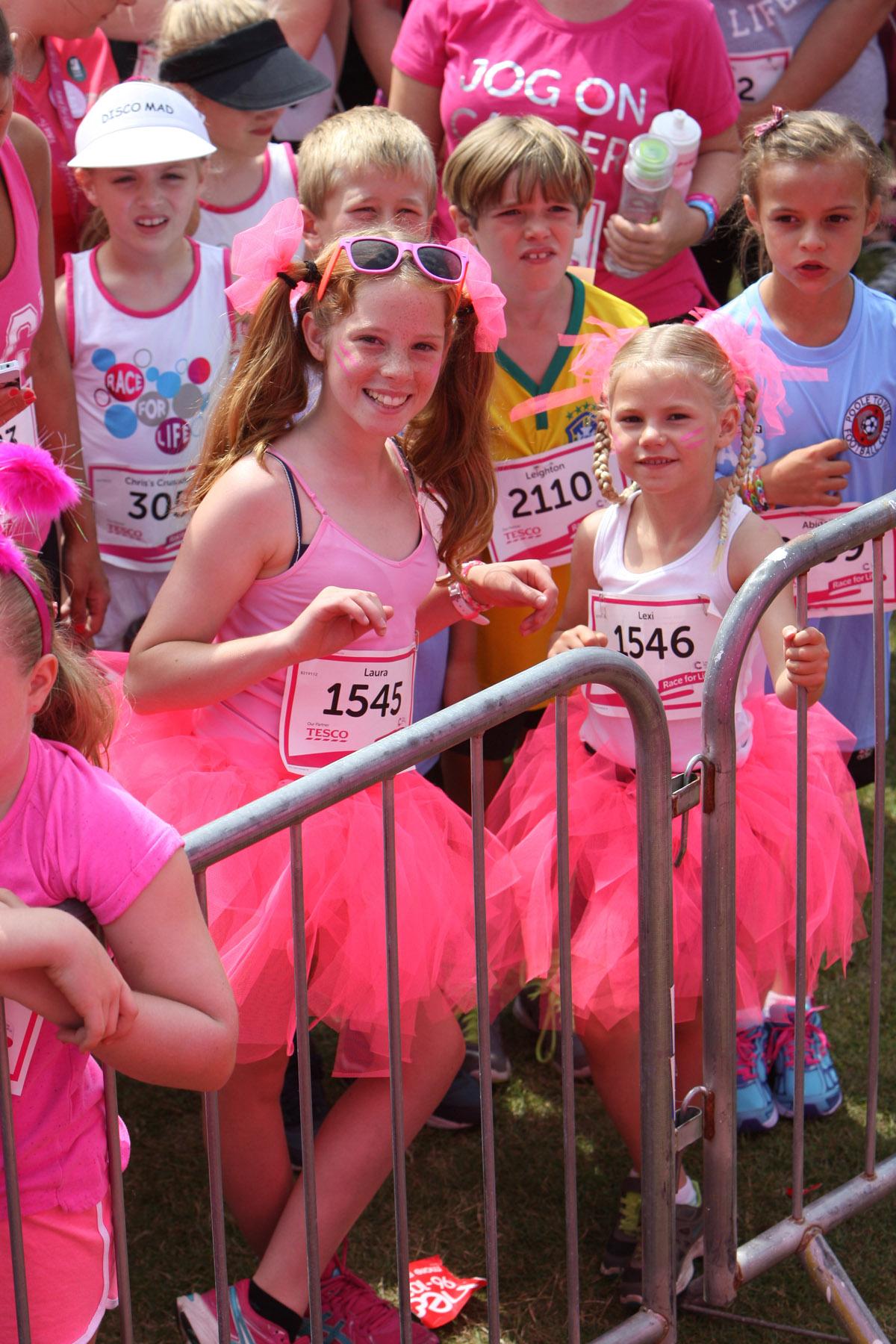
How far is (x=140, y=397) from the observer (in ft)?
11.6

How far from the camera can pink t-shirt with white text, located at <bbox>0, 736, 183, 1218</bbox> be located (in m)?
1.78

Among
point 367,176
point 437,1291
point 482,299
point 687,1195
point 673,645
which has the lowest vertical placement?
point 437,1291

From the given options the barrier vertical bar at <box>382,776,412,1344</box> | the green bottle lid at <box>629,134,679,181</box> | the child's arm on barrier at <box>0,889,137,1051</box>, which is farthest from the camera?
the green bottle lid at <box>629,134,679,181</box>

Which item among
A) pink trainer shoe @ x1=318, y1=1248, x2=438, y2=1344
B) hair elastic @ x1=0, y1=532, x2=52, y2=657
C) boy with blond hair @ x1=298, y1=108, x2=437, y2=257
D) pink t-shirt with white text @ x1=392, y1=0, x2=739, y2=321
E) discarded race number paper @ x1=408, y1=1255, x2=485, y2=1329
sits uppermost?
pink t-shirt with white text @ x1=392, y1=0, x2=739, y2=321

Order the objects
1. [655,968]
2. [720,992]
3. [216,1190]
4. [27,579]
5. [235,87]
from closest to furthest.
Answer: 1. [27,579]
2. [216,1190]
3. [655,968]
4. [720,992]
5. [235,87]

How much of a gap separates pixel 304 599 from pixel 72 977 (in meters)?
1.14

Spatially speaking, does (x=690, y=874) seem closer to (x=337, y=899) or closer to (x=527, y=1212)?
(x=337, y=899)

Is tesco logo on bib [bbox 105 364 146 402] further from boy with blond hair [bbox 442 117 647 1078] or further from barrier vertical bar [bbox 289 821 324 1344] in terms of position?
barrier vertical bar [bbox 289 821 324 1344]

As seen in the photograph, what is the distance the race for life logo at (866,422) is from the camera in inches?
132

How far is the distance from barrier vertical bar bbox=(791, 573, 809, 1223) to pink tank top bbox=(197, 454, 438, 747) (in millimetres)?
666

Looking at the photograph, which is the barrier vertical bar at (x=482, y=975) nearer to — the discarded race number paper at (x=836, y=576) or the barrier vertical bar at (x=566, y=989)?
the barrier vertical bar at (x=566, y=989)

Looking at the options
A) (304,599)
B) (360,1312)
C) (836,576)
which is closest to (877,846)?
(836,576)

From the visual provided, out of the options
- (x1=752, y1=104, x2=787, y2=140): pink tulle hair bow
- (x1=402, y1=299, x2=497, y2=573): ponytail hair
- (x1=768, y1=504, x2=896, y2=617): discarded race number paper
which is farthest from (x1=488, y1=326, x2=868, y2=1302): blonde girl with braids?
(x1=752, y1=104, x2=787, y2=140): pink tulle hair bow

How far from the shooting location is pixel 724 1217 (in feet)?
8.65
